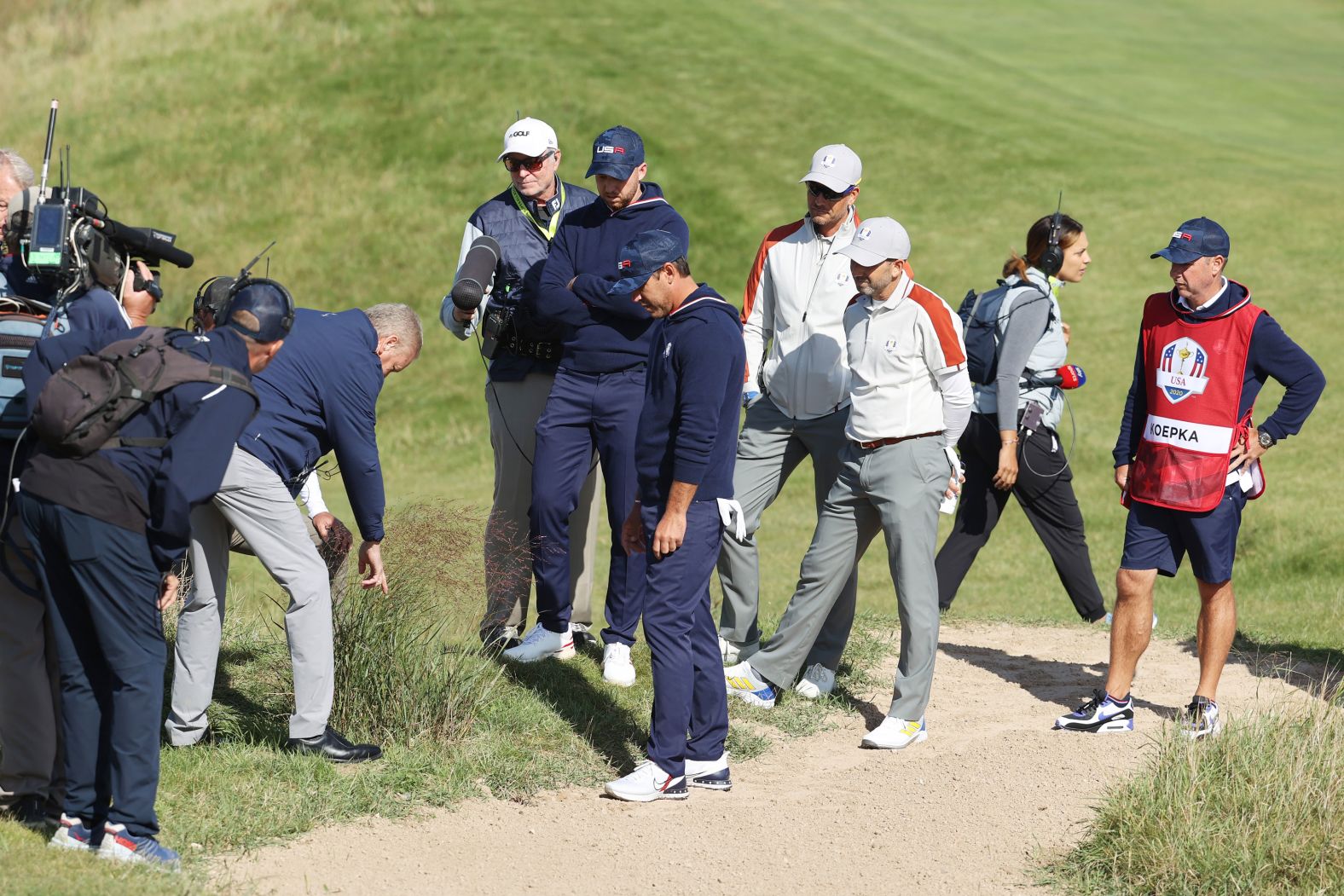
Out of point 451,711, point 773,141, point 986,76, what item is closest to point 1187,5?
point 986,76

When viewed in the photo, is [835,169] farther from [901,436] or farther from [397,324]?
[397,324]

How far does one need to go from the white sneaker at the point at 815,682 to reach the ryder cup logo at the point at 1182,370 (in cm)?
207

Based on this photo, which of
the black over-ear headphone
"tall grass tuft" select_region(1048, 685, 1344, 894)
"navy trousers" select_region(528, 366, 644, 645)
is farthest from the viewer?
the black over-ear headphone

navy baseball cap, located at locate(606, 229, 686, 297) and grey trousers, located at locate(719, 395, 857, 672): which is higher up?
navy baseball cap, located at locate(606, 229, 686, 297)

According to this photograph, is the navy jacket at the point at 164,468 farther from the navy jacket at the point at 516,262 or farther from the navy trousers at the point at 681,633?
the navy jacket at the point at 516,262

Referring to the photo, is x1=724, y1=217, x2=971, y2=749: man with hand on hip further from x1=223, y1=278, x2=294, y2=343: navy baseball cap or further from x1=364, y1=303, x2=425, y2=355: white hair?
x1=223, y1=278, x2=294, y2=343: navy baseball cap

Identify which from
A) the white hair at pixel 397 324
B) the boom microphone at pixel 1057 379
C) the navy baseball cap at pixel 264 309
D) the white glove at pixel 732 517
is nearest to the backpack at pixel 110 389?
the navy baseball cap at pixel 264 309

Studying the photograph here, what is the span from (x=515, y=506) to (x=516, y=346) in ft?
2.70

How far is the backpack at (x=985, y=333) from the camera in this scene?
26.5 feet

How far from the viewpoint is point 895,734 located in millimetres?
6633

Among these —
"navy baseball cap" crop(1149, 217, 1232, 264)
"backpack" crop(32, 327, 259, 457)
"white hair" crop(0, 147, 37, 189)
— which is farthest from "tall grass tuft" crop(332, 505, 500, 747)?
"navy baseball cap" crop(1149, 217, 1232, 264)

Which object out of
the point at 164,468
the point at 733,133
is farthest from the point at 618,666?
the point at 733,133

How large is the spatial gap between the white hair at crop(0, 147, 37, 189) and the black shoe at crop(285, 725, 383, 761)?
7.92 ft

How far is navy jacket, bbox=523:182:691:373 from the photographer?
6.86 metres
